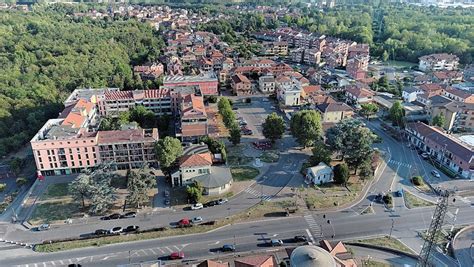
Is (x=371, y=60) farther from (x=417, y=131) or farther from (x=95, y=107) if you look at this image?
(x=95, y=107)

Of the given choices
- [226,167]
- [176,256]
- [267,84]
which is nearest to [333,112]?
[267,84]

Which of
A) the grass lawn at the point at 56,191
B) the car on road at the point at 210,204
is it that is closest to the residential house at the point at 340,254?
the car on road at the point at 210,204

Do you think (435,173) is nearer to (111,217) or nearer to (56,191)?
(111,217)

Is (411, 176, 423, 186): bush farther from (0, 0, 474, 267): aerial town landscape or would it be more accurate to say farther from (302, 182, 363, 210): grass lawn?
(302, 182, 363, 210): grass lawn

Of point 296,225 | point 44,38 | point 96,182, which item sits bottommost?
point 296,225

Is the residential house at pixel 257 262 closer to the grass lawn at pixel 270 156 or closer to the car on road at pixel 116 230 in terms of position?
the car on road at pixel 116 230

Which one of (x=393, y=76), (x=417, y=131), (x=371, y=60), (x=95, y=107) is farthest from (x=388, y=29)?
(x=95, y=107)
